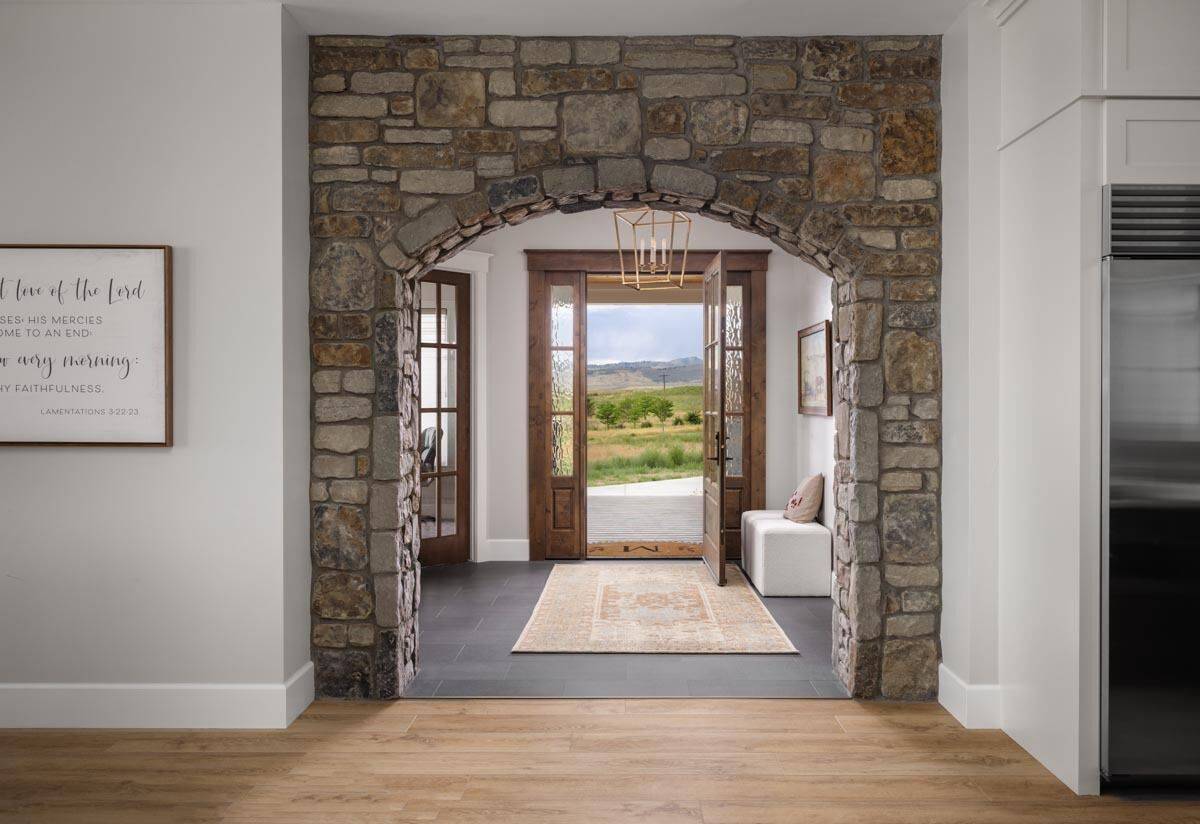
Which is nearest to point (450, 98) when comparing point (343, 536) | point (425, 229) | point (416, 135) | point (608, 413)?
point (416, 135)

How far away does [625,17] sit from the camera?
3.16m

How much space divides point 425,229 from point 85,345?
4.45 feet

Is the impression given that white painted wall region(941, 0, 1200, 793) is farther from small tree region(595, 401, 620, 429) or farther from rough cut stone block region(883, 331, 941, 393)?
small tree region(595, 401, 620, 429)

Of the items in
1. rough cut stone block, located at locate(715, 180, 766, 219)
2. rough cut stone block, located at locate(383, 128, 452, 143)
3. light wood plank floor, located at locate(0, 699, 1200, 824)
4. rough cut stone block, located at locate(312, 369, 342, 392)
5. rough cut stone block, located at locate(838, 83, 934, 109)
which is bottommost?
Answer: light wood plank floor, located at locate(0, 699, 1200, 824)

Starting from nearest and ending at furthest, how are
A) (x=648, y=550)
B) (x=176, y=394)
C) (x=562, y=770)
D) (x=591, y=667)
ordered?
(x=562, y=770) < (x=176, y=394) < (x=591, y=667) < (x=648, y=550)

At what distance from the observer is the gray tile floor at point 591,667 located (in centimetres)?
346

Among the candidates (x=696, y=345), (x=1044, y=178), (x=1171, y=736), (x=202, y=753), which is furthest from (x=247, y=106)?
(x=696, y=345)

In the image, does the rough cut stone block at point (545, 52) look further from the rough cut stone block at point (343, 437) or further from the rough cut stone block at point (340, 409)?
the rough cut stone block at point (343, 437)

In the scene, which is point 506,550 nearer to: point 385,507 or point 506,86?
point 385,507

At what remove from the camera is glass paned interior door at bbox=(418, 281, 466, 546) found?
593cm

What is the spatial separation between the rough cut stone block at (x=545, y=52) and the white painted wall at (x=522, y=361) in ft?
9.27

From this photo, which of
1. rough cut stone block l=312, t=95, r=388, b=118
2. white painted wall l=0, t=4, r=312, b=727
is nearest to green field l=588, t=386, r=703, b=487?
rough cut stone block l=312, t=95, r=388, b=118

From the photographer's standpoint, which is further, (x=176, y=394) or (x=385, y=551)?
(x=385, y=551)

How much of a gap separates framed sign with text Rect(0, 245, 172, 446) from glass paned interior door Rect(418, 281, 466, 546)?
9.35 ft
